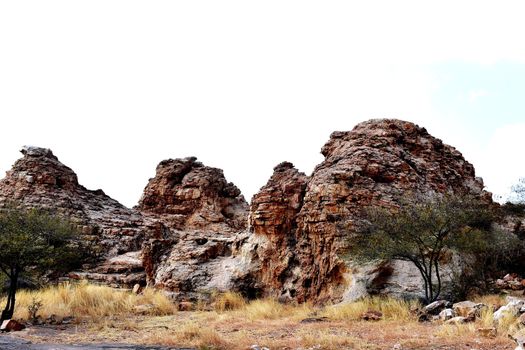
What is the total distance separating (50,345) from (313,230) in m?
9.43

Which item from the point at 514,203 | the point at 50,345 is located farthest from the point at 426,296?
the point at 514,203

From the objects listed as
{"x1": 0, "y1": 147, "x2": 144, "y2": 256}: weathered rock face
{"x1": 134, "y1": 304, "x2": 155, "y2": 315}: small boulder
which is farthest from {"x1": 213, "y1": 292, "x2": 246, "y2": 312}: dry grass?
{"x1": 0, "y1": 147, "x2": 144, "y2": 256}: weathered rock face

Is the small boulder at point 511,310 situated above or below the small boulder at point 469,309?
above

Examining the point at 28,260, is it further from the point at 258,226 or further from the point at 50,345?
the point at 258,226

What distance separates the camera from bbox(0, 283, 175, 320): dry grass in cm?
1473

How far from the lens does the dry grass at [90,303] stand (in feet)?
48.3

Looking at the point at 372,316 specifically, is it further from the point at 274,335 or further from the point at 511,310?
the point at 511,310

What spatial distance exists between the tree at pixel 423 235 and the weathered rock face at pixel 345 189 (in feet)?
3.86

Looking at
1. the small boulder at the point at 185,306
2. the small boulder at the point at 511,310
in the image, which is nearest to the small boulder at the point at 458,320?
the small boulder at the point at 511,310

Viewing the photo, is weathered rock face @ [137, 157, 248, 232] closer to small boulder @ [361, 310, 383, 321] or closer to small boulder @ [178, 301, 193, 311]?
small boulder @ [178, 301, 193, 311]

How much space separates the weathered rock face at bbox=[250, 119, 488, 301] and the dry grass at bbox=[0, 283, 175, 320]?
4209 millimetres

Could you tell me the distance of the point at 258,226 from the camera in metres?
18.1

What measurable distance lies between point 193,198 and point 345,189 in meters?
17.9

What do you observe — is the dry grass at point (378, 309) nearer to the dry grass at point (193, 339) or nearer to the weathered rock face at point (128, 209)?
the dry grass at point (193, 339)
